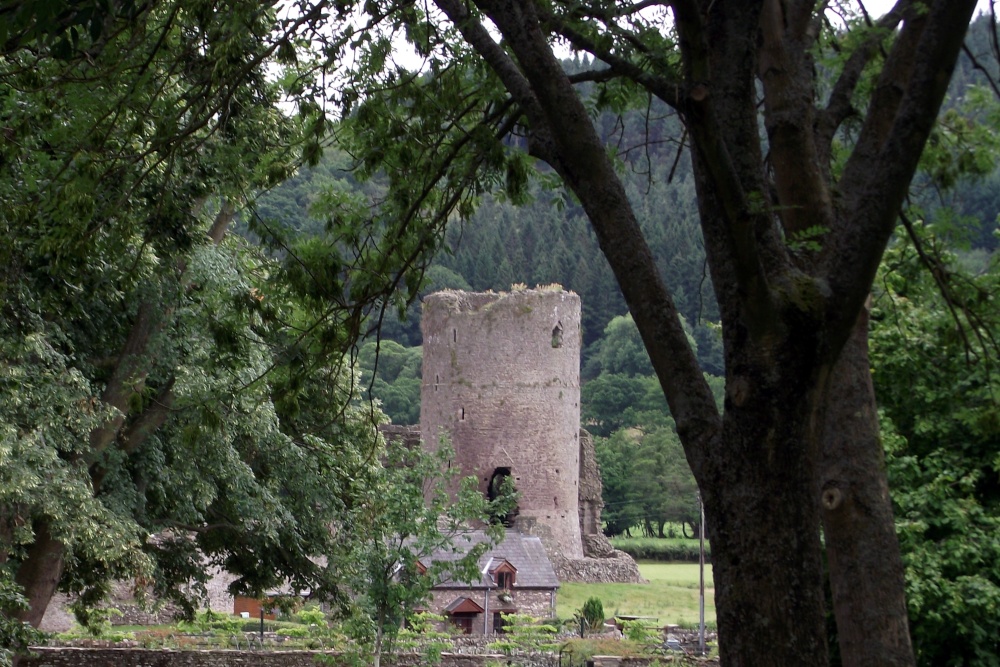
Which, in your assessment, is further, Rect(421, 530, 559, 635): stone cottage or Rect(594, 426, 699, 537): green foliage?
Rect(594, 426, 699, 537): green foliage

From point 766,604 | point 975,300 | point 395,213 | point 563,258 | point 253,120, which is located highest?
point 563,258

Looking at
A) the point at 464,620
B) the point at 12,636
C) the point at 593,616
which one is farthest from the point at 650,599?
the point at 12,636

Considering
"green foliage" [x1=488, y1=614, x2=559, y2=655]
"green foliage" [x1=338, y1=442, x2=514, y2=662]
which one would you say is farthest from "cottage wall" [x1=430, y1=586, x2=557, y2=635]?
"green foliage" [x1=338, y1=442, x2=514, y2=662]

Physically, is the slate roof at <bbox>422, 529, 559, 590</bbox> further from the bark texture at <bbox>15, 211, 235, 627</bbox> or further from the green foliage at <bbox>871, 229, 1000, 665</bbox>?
the green foliage at <bbox>871, 229, 1000, 665</bbox>

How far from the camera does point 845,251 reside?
3.74 meters

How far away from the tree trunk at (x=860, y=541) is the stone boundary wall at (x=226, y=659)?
→ 1284 centimetres

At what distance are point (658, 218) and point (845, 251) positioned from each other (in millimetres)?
70912

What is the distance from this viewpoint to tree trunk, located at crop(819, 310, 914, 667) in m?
4.46

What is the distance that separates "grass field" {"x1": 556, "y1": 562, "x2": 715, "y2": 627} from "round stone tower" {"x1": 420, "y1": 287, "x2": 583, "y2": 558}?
2.00 metres

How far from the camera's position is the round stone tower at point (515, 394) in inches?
1420

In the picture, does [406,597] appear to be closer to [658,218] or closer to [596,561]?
[596,561]

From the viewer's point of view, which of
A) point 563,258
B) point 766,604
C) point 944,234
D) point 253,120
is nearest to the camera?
point 766,604

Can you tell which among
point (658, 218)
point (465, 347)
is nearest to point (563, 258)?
point (658, 218)

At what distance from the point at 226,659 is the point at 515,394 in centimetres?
1989
